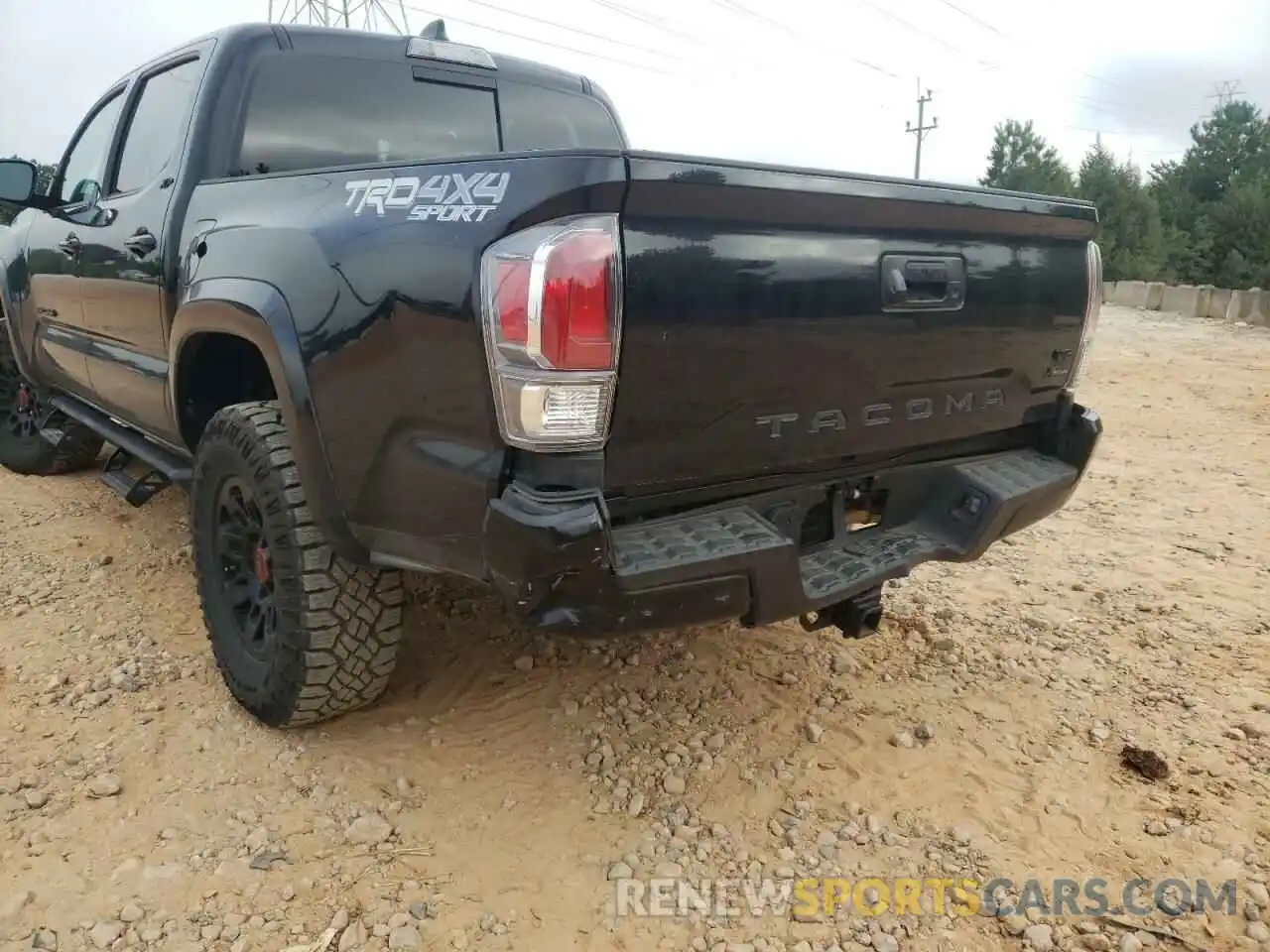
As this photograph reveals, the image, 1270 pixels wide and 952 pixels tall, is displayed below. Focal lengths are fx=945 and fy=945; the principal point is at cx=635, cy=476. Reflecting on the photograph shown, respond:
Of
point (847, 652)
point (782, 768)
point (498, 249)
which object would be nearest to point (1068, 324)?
point (847, 652)

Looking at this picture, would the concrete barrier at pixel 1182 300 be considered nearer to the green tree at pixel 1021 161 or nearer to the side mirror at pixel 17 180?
the side mirror at pixel 17 180

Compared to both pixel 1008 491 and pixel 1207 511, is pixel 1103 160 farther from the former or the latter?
pixel 1008 491

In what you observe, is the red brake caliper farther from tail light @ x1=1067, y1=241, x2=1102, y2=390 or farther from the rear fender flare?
tail light @ x1=1067, y1=241, x2=1102, y2=390

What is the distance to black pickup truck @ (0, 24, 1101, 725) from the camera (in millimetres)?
1849

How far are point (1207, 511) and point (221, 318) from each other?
4.92 metres

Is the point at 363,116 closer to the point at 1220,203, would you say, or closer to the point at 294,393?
the point at 294,393

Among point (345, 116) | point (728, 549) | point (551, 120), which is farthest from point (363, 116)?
point (728, 549)

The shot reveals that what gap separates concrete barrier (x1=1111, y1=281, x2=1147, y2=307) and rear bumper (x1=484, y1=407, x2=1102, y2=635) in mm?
19358

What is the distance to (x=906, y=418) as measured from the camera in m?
2.42

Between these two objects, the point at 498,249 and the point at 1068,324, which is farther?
the point at 1068,324

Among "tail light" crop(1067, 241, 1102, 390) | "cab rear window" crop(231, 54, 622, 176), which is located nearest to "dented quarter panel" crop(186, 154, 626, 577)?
"cab rear window" crop(231, 54, 622, 176)

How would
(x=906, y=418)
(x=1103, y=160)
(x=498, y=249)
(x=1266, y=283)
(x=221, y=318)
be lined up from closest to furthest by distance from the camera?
(x=498, y=249)
(x=906, y=418)
(x=221, y=318)
(x=1266, y=283)
(x=1103, y=160)

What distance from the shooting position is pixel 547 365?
5.91 feet

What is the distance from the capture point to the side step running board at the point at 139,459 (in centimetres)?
332
